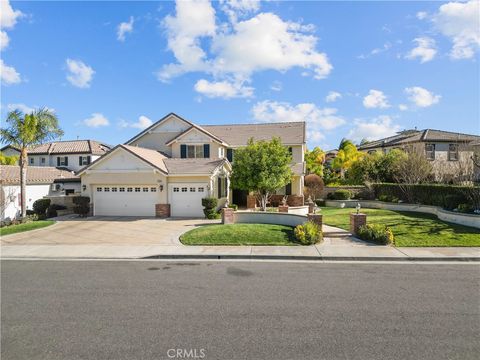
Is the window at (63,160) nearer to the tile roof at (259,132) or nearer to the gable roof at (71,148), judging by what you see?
the gable roof at (71,148)

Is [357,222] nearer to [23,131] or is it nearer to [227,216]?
[227,216]

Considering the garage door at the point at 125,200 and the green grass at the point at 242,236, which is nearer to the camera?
the green grass at the point at 242,236

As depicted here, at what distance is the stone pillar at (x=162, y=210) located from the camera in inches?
843

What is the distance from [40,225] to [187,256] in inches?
471

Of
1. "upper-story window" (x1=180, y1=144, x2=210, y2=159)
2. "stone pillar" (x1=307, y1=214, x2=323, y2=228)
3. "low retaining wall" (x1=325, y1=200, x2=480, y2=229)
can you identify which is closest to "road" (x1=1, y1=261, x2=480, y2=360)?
"stone pillar" (x1=307, y1=214, x2=323, y2=228)

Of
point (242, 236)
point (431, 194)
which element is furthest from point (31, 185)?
point (431, 194)

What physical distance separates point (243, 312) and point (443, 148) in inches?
1531

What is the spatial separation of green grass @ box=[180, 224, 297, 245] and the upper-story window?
38.6ft

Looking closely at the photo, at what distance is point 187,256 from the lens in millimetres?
11383

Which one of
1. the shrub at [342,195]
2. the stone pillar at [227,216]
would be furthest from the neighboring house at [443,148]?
the stone pillar at [227,216]

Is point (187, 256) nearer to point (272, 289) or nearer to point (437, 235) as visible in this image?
point (272, 289)

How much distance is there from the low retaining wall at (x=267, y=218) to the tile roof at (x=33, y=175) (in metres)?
18.2

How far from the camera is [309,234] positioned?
12820mm

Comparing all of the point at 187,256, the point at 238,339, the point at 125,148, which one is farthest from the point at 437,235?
the point at 125,148
